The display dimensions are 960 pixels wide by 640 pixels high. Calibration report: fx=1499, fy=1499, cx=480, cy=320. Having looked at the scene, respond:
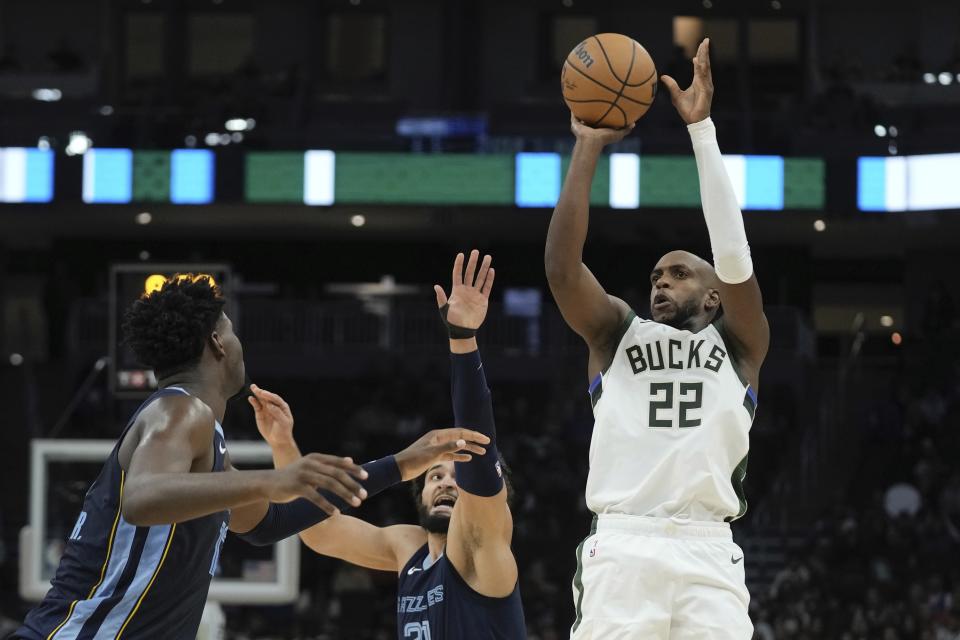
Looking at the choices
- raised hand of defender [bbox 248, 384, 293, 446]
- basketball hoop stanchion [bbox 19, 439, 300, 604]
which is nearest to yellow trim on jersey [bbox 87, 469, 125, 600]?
raised hand of defender [bbox 248, 384, 293, 446]

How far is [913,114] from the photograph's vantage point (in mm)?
20422

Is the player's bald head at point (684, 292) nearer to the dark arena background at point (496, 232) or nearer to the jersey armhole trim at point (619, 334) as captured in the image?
the jersey armhole trim at point (619, 334)

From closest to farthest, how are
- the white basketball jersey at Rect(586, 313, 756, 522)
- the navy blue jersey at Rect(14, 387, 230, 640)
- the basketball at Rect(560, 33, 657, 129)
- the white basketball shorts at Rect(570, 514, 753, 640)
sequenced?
the navy blue jersey at Rect(14, 387, 230, 640)
the white basketball shorts at Rect(570, 514, 753, 640)
the white basketball jersey at Rect(586, 313, 756, 522)
the basketball at Rect(560, 33, 657, 129)

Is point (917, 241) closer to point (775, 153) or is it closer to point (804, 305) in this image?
point (804, 305)

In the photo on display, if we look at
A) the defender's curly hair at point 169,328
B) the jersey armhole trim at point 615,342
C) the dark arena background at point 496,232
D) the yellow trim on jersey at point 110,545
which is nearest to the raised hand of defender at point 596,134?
the jersey armhole trim at point 615,342

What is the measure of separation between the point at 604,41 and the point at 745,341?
1.20m

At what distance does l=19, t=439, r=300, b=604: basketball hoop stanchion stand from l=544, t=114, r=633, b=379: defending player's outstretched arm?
5.46 metres

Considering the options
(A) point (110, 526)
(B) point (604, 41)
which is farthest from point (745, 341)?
(A) point (110, 526)

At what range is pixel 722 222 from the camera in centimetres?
487

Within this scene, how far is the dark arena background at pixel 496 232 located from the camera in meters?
19.4

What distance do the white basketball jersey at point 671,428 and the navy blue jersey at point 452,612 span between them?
0.77 meters

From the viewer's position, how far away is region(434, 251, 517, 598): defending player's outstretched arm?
5.05m

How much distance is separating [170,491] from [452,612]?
1886 millimetres

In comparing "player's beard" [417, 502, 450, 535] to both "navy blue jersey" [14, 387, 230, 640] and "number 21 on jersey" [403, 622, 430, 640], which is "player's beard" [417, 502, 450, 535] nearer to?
"number 21 on jersey" [403, 622, 430, 640]
